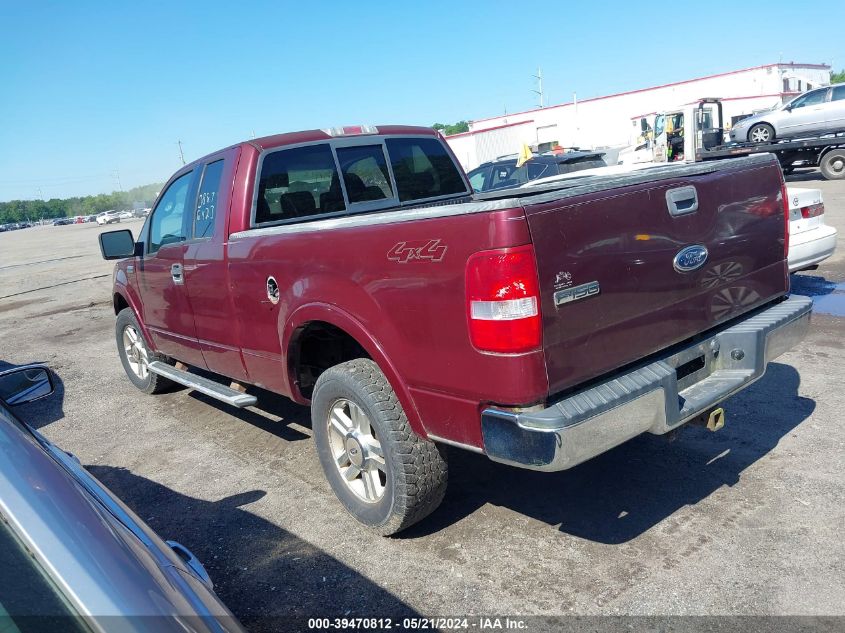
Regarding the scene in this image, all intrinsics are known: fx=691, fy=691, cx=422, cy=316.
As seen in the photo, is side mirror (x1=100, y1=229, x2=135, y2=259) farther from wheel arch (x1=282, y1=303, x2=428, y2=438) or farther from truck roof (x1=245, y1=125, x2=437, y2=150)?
wheel arch (x1=282, y1=303, x2=428, y2=438)

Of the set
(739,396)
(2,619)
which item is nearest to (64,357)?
(739,396)

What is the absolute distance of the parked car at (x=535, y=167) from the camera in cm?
1231

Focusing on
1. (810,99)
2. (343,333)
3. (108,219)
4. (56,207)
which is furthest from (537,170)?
(56,207)

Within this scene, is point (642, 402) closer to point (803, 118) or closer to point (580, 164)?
point (580, 164)

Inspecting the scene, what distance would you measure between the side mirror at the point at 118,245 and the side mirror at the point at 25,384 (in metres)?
3.05

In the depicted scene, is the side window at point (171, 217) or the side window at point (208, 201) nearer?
the side window at point (208, 201)

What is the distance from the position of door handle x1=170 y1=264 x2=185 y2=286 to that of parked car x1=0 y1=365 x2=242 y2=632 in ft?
10.8

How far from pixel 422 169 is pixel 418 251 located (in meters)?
2.51

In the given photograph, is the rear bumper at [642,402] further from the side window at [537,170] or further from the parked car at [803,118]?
the parked car at [803,118]

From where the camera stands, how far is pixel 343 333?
3.70 meters

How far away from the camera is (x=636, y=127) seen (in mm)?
42281

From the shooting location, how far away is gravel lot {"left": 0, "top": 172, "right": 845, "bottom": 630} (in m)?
2.91

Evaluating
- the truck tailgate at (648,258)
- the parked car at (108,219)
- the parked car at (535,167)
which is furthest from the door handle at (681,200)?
the parked car at (108,219)

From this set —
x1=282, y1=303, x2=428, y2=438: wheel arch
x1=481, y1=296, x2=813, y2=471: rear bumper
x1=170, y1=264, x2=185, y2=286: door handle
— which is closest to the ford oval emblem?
x1=481, y1=296, x2=813, y2=471: rear bumper
